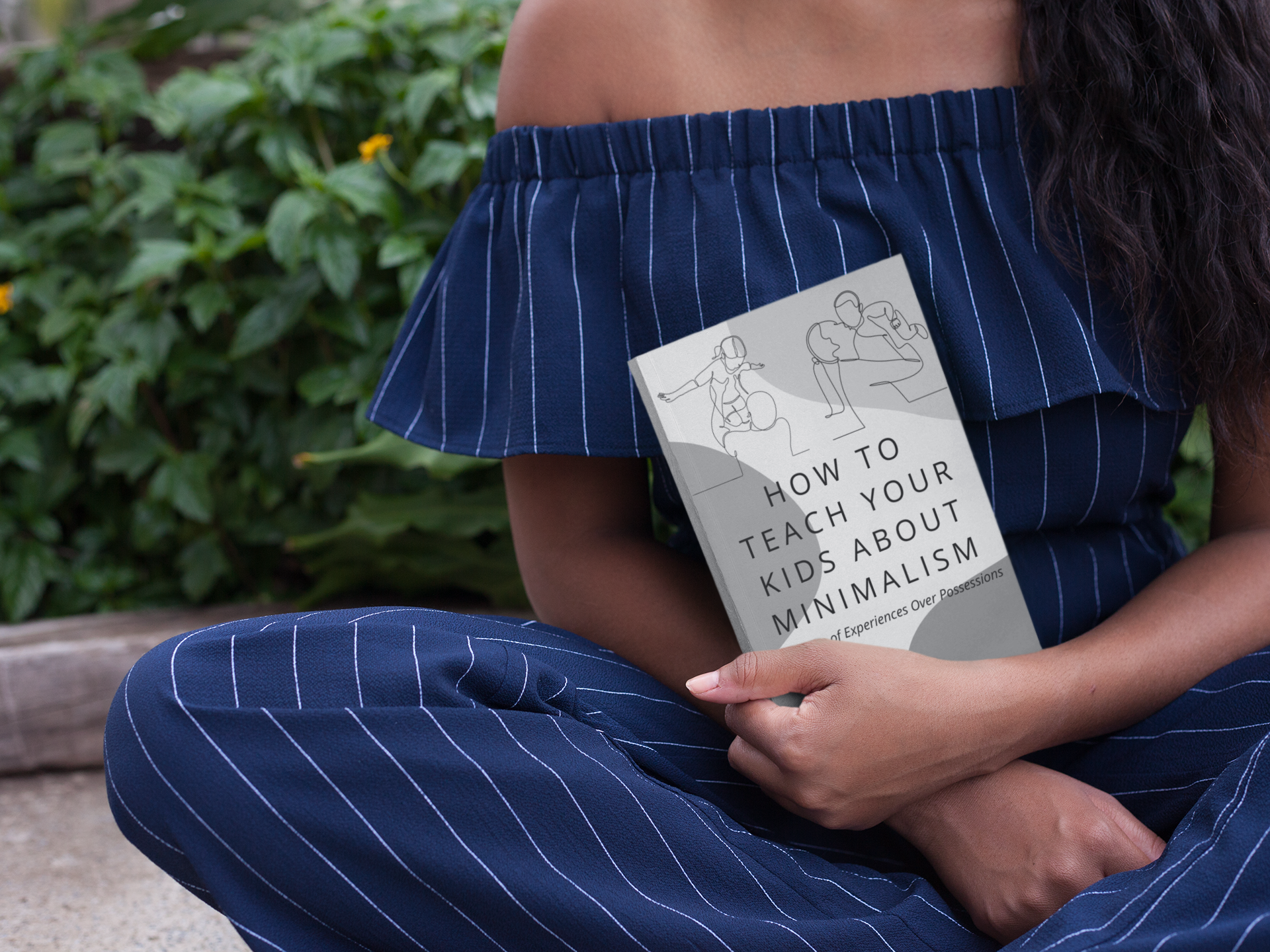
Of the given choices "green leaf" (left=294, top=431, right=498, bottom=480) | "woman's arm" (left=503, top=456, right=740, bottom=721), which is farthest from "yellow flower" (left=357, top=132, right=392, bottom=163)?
"woman's arm" (left=503, top=456, right=740, bottom=721)

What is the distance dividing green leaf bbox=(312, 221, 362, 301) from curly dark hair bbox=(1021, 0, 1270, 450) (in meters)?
0.90

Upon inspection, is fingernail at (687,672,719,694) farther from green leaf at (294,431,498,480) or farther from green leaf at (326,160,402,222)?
green leaf at (326,160,402,222)

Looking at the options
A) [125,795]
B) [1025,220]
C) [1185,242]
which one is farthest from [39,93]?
[1185,242]

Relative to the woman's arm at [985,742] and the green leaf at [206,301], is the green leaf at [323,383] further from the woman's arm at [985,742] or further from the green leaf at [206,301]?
the woman's arm at [985,742]

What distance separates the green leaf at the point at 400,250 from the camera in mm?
1288

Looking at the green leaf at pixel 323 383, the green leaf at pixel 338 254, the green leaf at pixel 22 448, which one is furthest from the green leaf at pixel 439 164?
the green leaf at pixel 22 448

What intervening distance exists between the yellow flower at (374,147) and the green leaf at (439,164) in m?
0.06

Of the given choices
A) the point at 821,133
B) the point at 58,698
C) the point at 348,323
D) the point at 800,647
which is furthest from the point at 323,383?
the point at 800,647

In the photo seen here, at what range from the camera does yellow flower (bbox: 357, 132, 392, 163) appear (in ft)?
4.41

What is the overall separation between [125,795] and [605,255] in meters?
0.47

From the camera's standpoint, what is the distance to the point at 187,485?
1482 mm

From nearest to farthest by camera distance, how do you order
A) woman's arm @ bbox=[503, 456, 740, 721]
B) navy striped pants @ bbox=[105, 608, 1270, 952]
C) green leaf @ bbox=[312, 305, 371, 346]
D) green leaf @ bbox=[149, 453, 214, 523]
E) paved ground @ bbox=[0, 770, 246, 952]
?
navy striped pants @ bbox=[105, 608, 1270, 952], woman's arm @ bbox=[503, 456, 740, 721], paved ground @ bbox=[0, 770, 246, 952], green leaf @ bbox=[312, 305, 371, 346], green leaf @ bbox=[149, 453, 214, 523]

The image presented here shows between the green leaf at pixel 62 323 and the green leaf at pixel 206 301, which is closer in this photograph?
the green leaf at pixel 206 301

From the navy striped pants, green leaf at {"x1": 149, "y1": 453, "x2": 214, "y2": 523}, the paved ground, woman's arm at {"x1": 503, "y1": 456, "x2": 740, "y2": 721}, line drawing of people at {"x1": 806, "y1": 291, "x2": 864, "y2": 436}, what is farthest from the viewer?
green leaf at {"x1": 149, "y1": 453, "x2": 214, "y2": 523}
